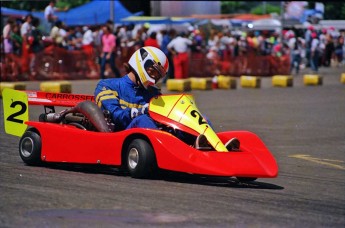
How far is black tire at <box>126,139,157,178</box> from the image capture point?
8594 millimetres

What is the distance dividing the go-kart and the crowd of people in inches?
561

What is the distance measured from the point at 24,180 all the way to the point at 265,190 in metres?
2.05

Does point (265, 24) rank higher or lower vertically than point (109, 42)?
lower

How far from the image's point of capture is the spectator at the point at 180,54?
2620cm

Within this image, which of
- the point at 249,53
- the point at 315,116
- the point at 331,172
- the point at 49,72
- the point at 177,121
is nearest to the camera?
the point at 177,121

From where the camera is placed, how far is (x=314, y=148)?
39.3 feet

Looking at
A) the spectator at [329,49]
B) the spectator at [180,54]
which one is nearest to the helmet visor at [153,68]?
the spectator at [180,54]

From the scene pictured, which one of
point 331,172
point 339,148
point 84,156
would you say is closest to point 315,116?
point 339,148

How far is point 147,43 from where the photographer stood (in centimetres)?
2445

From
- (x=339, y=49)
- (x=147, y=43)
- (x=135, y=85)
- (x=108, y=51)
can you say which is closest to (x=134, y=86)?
(x=135, y=85)

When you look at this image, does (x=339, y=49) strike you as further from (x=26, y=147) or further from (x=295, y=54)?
(x=26, y=147)

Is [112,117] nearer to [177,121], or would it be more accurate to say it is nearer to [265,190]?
[177,121]

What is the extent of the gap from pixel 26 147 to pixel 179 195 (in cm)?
246

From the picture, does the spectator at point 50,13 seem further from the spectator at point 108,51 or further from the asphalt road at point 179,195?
the asphalt road at point 179,195
